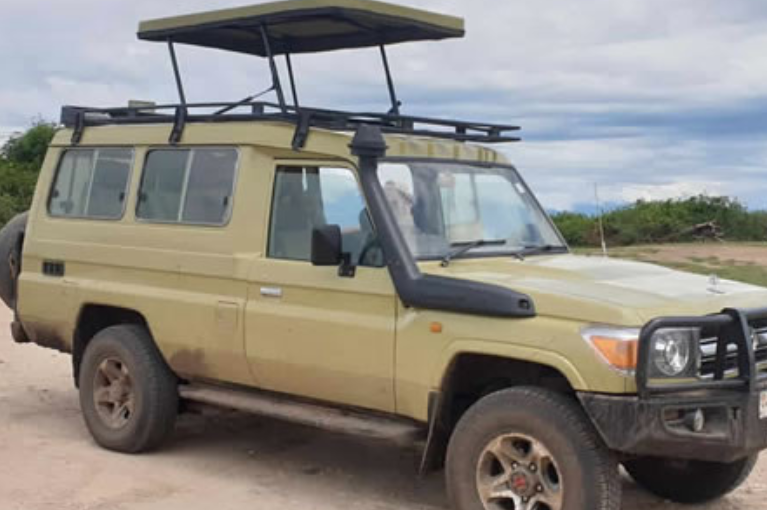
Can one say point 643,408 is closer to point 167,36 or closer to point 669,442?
point 669,442

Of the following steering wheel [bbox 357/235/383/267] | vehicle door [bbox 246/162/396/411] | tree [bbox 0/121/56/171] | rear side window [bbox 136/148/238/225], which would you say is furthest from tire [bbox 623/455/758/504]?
tree [bbox 0/121/56/171]

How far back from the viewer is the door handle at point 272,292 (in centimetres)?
680

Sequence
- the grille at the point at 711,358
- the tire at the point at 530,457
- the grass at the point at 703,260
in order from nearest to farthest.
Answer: the tire at the point at 530,457 < the grille at the point at 711,358 < the grass at the point at 703,260

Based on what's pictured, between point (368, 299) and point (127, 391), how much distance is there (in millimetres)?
2339

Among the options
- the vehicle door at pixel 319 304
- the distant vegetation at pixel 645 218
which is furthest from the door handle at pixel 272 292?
the distant vegetation at pixel 645 218

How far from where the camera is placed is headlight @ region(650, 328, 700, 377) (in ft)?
17.7

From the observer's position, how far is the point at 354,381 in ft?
21.1

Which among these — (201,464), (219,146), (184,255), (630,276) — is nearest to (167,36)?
(219,146)

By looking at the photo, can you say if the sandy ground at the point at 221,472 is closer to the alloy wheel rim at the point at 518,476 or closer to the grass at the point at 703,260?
the alloy wheel rim at the point at 518,476

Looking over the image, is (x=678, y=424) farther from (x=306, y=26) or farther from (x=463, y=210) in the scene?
(x=306, y=26)

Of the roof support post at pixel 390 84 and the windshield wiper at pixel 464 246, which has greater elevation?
the roof support post at pixel 390 84

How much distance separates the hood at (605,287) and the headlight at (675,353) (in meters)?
0.12

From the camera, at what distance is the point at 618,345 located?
536 centimetres

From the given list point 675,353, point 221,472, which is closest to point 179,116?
point 221,472
